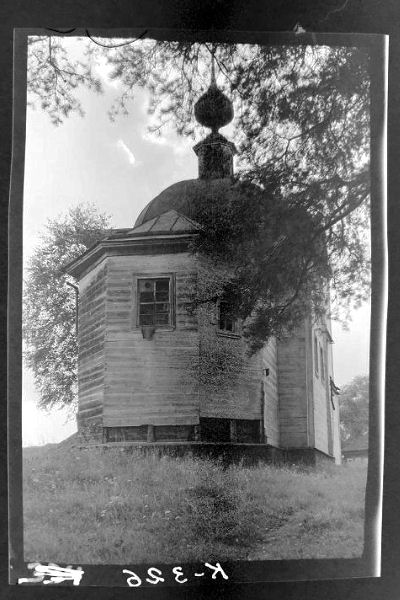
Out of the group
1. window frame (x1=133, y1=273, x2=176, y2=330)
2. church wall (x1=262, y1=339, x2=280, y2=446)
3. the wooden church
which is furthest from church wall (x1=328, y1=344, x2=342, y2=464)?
window frame (x1=133, y1=273, x2=176, y2=330)

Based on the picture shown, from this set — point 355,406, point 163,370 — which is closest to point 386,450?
point 355,406

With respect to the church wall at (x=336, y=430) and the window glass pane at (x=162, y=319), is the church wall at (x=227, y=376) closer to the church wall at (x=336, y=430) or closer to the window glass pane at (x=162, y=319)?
the window glass pane at (x=162, y=319)

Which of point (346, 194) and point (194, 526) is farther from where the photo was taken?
point (346, 194)

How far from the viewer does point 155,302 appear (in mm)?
2266

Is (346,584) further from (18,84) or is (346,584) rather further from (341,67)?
(18,84)

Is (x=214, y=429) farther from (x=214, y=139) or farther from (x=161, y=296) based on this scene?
(x=214, y=139)

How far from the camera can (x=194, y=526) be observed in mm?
2186

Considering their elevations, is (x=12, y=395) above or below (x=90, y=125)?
below

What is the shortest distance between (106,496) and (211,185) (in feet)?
3.70

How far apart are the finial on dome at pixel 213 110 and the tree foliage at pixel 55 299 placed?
496mm

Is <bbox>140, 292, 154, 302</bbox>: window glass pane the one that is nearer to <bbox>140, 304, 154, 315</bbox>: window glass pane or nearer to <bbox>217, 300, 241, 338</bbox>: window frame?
<bbox>140, 304, 154, 315</bbox>: window glass pane

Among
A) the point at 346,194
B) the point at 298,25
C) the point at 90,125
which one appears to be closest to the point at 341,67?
the point at 298,25

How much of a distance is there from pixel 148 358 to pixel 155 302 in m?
0.20

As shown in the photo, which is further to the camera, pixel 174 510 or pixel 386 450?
pixel 386 450
